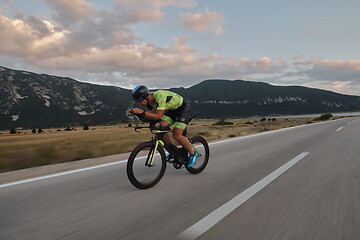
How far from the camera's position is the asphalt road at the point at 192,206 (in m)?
2.52

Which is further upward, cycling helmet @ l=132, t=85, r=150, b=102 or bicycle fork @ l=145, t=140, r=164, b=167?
cycling helmet @ l=132, t=85, r=150, b=102

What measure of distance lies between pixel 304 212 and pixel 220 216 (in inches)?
39.3

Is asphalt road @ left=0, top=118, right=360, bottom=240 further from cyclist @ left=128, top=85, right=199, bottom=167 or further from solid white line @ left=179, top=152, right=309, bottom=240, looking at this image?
cyclist @ left=128, top=85, right=199, bottom=167

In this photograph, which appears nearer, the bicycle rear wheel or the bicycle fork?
the bicycle fork

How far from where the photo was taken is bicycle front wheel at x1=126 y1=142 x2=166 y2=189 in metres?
3.98

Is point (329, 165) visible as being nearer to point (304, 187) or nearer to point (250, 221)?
point (304, 187)

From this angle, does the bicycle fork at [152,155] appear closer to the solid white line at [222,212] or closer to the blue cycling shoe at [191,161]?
the blue cycling shoe at [191,161]

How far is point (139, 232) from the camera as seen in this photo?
251cm

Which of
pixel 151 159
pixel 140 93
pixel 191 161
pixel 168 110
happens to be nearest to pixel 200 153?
pixel 191 161

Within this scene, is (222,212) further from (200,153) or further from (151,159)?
(200,153)

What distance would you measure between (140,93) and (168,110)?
95 centimetres

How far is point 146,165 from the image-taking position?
4.43 metres

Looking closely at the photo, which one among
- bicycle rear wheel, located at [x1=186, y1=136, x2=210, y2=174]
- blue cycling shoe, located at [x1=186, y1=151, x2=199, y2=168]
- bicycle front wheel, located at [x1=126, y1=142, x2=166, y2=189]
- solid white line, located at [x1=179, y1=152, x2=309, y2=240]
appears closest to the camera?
solid white line, located at [x1=179, y1=152, x2=309, y2=240]

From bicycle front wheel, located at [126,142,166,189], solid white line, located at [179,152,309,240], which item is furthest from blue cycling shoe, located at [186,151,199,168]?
solid white line, located at [179,152,309,240]
